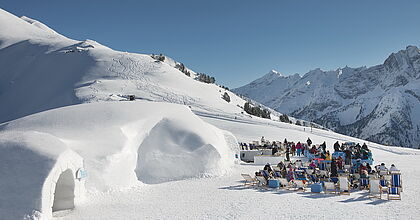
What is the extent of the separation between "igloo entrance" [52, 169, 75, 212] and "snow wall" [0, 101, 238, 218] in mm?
1222

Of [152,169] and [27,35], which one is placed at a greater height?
[27,35]

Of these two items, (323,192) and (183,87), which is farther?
(183,87)

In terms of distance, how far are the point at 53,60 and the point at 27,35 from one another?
3321 cm

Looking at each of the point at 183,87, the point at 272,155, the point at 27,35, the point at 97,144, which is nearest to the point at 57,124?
the point at 97,144

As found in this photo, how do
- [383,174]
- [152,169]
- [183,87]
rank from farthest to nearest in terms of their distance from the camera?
[183,87]
[152,169]
[383,174]

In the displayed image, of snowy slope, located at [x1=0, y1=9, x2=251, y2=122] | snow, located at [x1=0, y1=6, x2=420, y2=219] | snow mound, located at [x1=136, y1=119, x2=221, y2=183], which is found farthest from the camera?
snowy slope, located at [x1=0, y1=9, x2=251, y2=122]

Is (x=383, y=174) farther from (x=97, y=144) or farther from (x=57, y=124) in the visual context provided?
(x=57, y=124)

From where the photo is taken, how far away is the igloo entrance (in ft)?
41.6

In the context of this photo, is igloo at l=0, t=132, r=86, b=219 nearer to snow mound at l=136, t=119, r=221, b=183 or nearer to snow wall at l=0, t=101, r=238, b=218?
snow wall at l=0, t=101, r=238, b=218

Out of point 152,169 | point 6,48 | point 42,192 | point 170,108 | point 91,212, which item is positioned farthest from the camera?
point 6,48

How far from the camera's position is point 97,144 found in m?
15.7

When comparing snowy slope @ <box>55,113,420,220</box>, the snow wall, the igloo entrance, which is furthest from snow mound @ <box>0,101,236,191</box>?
the igloo entrance

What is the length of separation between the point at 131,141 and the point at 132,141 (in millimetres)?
173

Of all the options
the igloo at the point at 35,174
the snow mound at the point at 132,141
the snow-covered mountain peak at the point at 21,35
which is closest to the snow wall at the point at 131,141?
the snow mound at the point at 132,141
